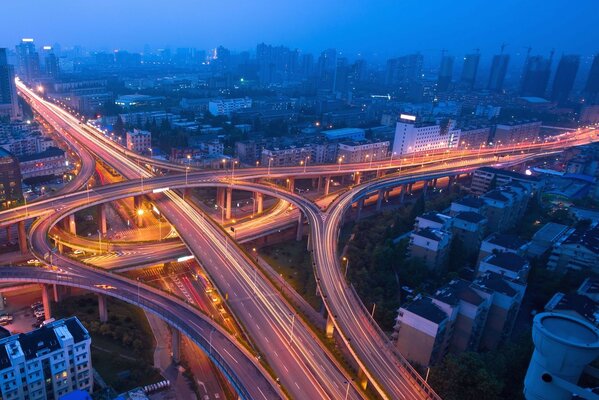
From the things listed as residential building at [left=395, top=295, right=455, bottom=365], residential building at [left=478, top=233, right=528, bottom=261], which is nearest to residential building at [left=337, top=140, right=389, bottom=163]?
residential building at [left=478, top=233, right=528, bottom=261]

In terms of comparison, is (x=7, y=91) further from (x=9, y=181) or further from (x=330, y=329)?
(x=330, y=329)

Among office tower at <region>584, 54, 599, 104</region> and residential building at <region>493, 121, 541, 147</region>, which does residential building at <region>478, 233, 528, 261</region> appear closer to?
residential building at <region>493, 121, 541, 147</region>

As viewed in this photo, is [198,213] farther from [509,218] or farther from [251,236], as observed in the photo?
[509,218]

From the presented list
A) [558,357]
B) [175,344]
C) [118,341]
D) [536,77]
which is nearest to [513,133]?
[536,77]

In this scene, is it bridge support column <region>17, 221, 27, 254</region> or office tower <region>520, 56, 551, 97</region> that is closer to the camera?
bridge support column <region>17, 221, 27, 254</region>

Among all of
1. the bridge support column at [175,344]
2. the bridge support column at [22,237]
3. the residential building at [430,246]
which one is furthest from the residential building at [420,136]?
the bridge support column at [22,237]

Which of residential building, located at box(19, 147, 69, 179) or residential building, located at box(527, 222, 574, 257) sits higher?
residential building, located at box(527, 222, 574, 257)

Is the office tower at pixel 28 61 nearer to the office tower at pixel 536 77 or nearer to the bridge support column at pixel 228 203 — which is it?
the bridge support column at pixel 228 203
